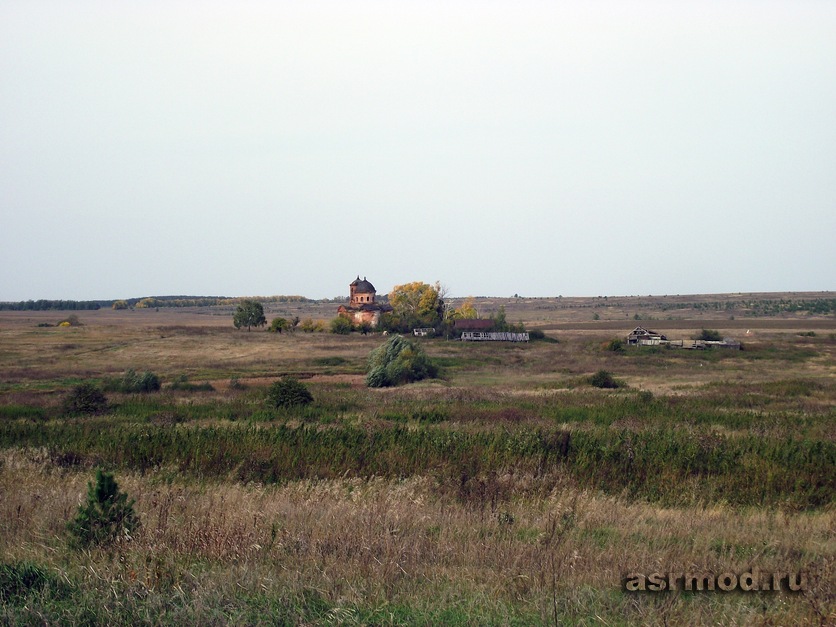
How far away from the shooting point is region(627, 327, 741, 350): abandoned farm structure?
204 feet

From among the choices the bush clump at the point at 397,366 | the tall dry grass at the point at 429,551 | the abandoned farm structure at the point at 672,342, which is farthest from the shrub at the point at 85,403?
the abandoned farm structure at the point at 672,342

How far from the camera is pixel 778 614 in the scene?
5.45 m

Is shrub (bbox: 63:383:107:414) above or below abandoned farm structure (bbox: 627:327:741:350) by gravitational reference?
above

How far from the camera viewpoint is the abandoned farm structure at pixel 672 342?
62031 millimetres

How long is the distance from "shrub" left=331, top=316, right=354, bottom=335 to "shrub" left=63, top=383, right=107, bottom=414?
57351mm

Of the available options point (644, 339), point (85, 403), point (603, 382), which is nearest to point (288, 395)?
point (85, 403)

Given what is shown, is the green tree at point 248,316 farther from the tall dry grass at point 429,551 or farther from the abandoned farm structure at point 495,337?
the tall dry grass at point 429,551

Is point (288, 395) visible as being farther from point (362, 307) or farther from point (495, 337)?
point (362, 307)

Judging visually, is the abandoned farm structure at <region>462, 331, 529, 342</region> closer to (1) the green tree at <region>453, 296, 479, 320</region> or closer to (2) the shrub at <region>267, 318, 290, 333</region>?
(1) the green tree at <region>453, 296, 479, 320</region>

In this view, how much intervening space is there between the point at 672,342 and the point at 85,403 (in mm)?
54971

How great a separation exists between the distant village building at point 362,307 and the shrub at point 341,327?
1.96m

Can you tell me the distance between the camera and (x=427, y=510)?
30.5 ft

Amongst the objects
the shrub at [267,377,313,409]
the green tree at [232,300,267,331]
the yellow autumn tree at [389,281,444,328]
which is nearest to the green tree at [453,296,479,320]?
the yellow autumn tree at [389,281,444,328]

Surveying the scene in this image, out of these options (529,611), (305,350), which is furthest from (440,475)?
(305,350)
